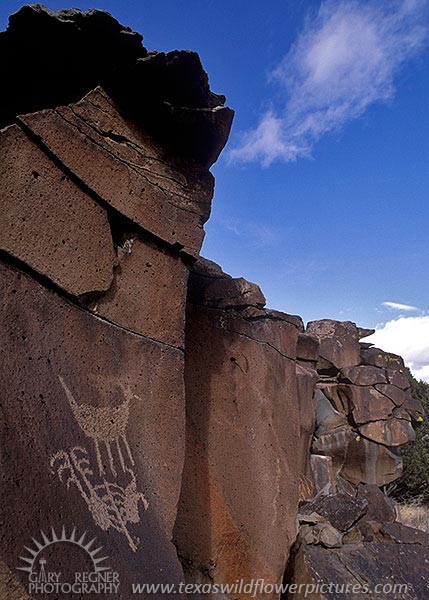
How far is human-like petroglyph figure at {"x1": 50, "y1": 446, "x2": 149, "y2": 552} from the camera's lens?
1589 mm

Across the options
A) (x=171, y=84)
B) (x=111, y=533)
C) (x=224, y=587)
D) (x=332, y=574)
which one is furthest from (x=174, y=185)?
(x=332, y=574)

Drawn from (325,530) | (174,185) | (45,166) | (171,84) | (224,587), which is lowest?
(224,587)

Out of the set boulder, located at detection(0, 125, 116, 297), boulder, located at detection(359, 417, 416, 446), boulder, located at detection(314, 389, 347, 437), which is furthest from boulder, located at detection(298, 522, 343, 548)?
boulder, located at detection(359, 417, 416, 446)

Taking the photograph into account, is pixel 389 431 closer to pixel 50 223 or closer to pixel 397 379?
pixel 397 379

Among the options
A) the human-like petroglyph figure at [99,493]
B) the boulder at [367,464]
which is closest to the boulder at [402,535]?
the human-like petroglyph figure at [99,493]

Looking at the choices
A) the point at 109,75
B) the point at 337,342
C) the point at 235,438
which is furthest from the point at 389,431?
the point at 109,75

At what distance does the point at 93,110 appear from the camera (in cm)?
225

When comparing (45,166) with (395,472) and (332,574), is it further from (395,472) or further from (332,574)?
(395,472)

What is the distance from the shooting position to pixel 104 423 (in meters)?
1.91

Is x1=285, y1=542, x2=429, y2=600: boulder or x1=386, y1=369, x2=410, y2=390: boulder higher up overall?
x1=386, y1=369, x2=410, y2=390: boulder

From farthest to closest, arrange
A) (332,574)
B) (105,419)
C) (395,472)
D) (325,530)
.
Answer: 1. (395,472)
2. (325,530)
3. (332,574)
4. (105,419)

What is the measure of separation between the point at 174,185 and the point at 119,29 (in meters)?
0.84

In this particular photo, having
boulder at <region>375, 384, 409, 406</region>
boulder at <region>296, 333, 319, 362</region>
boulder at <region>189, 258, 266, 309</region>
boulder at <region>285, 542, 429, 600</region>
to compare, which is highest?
boulder at <region>375, 384, 409, 406</region>

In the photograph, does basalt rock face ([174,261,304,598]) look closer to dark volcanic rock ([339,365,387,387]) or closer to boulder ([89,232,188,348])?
boulder ([89,232,188,348])
